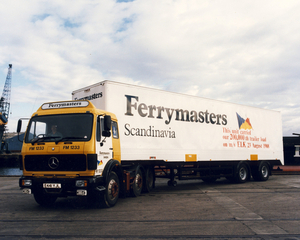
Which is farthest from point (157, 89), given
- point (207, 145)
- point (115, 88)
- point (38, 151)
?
point (38, 151)

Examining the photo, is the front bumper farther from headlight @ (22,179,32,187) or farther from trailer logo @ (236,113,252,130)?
trailer logo @ (236,113,252,130)

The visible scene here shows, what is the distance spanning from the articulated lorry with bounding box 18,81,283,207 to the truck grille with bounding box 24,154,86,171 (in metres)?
0.03

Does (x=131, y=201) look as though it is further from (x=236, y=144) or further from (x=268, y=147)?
(x=268, y=147)

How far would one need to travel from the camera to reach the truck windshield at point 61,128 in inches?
283

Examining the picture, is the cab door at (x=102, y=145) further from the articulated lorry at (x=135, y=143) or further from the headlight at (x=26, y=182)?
the headlight at (x=26, y=182)

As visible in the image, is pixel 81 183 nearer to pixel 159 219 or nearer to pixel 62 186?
pixel 62 186

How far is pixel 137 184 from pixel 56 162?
3.38 metres

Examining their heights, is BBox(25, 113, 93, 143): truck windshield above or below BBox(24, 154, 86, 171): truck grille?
above

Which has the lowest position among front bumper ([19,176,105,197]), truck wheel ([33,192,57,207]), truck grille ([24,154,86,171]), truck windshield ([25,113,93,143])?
truck wheel ([33,192,57,207])

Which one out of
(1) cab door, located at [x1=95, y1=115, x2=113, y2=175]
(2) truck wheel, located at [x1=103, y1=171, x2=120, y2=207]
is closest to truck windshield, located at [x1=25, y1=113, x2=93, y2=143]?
(1) cab door, located at [x1=95, y1=115, x2=113, y2=175]

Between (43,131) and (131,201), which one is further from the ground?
(43,131)

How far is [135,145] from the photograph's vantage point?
9.60m

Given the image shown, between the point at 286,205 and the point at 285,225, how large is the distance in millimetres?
2572

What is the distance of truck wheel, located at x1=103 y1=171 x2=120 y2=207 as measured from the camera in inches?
297
